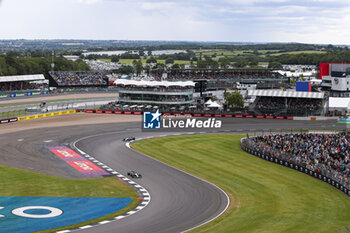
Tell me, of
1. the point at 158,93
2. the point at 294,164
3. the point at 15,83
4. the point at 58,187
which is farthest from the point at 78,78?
the point at 58,187

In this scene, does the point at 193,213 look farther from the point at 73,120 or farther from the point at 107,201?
the point at 73,120

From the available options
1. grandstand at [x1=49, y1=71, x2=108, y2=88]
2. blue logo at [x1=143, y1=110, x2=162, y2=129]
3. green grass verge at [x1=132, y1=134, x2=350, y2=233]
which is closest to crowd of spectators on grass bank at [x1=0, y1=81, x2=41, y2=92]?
grandstand at [x1=49, y1=71, x2=108, y2=88]

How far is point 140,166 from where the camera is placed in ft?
156

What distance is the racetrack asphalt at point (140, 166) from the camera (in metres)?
29.9

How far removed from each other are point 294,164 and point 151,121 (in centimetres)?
3494

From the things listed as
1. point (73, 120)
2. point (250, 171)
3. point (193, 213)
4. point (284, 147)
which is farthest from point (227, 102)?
point (193, 213)

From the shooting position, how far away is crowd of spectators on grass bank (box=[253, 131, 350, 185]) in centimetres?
4207

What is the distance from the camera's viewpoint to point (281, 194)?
37500 mm

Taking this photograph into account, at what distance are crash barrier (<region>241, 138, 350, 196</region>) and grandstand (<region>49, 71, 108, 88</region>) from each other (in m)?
96.3

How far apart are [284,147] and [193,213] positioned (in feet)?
76.7

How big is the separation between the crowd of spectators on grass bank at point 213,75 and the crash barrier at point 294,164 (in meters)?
85.0

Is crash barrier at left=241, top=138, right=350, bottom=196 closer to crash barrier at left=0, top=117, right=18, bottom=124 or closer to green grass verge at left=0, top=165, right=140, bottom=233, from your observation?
green grass verge at left=0, top=165, right=140, bottom=233

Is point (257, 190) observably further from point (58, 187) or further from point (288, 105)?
point (288, 105)

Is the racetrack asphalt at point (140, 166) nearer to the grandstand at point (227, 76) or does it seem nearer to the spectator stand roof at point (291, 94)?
the spectator stand roof at point (291, 94)
